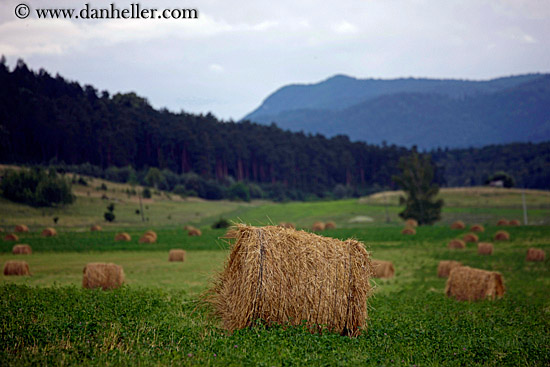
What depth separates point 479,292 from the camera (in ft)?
57.4

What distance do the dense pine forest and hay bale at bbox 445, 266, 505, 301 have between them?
2122 inches

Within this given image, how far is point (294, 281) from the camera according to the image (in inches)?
429

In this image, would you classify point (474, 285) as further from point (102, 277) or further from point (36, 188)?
point (36, 188)

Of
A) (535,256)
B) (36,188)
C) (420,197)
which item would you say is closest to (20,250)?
(36,188)

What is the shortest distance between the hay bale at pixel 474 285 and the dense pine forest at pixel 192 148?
177ft

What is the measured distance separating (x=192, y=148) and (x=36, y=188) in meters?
55.6

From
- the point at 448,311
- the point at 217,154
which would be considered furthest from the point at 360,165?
the point at 448,311

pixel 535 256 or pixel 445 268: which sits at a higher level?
pixel 445 268

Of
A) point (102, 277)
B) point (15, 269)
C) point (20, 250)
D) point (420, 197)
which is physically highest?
point (420, 197)

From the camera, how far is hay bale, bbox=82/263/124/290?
61.2 ft

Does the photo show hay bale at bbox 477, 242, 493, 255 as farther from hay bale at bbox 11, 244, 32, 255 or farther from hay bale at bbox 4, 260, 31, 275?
hay bale at bbox 11, 244, 32, 255

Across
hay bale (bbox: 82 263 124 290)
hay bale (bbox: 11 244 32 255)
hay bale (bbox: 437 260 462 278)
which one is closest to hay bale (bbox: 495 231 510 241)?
hay bale (bbox: 437 260 462 278)

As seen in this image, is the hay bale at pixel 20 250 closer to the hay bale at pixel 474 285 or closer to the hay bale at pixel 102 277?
the hay bale at pixel 102 277

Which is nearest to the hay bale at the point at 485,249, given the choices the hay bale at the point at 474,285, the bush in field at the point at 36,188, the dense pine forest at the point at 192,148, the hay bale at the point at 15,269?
the hay bale at the point at 474,285
